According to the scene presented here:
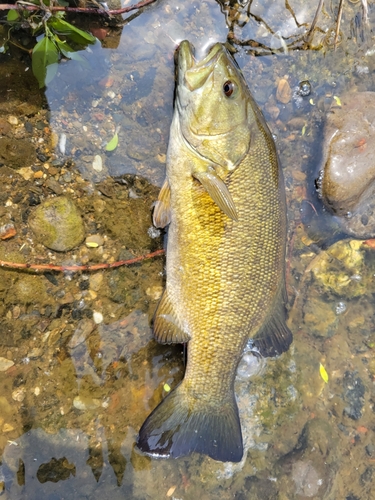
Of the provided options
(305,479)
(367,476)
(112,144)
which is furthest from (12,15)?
(367,476)

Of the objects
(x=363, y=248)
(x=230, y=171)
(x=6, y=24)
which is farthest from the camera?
(x=363, y=248)

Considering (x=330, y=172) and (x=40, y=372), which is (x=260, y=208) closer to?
(x=330, y=172)

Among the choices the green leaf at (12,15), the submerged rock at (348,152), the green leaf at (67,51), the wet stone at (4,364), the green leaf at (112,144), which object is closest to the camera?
the green leaf at (12,15)

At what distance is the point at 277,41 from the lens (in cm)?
373

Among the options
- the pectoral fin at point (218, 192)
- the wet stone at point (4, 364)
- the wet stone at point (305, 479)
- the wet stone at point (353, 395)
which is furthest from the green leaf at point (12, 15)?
the wet stone at point (305, 479)

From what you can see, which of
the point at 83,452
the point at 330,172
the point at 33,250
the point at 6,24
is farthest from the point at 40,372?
the point at 330,172

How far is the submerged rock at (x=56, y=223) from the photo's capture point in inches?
125

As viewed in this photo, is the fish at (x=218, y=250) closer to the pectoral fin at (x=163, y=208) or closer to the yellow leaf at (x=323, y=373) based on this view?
the pectoral fin at (x=163, y=208)

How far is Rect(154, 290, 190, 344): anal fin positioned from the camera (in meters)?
3.05

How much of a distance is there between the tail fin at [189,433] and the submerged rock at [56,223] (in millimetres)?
1498

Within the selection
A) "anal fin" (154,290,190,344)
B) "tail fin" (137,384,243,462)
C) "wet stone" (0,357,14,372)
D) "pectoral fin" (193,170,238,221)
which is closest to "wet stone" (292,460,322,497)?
"tail fin" (137,384,243,462)

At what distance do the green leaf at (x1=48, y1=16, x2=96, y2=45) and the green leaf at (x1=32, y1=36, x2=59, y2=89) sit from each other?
0.13 m

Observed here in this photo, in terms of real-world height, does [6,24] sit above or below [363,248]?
above

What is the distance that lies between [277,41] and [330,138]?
1.05m
